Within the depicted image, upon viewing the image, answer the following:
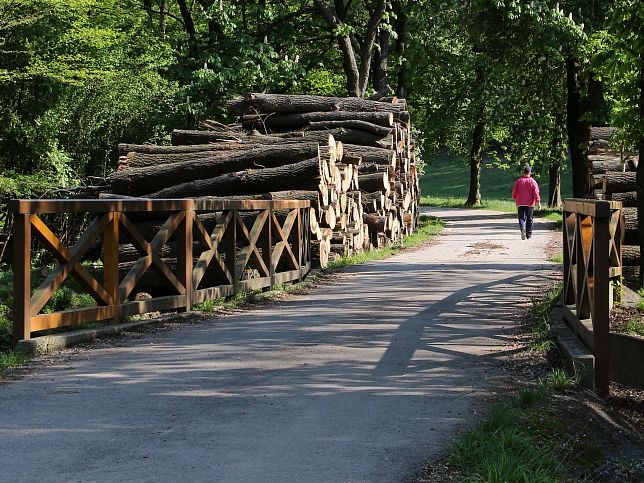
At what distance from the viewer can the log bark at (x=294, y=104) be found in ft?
66.4

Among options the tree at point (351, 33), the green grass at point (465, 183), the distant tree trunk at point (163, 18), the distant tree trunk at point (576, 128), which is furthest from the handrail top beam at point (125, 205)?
the green grass at point (465, 183)

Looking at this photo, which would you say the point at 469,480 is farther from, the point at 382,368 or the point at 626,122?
the point at 626,122

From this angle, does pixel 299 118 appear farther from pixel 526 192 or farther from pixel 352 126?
pixel 526 192

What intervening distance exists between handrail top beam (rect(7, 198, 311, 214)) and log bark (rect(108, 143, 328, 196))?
2780 millimetres

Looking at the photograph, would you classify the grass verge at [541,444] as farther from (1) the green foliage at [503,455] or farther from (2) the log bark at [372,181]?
(2) the log bark at [372,181]

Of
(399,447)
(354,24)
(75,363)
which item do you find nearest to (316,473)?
(399,447)

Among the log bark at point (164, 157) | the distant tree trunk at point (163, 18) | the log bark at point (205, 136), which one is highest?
the distant tree trunk at point (163, 18)

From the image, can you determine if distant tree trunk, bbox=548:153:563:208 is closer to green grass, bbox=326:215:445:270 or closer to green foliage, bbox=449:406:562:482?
green grass, bbox=326:215:445:270

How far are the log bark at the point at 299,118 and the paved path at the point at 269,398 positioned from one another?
10538 mm

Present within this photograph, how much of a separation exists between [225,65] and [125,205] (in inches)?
746

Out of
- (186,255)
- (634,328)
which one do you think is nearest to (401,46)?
(186,255)

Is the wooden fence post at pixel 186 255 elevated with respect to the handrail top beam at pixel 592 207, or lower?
lower

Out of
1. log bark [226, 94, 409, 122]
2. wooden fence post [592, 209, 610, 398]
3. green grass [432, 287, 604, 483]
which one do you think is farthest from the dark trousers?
green grass [432, 287, 604, 483]

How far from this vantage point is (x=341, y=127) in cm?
2028
